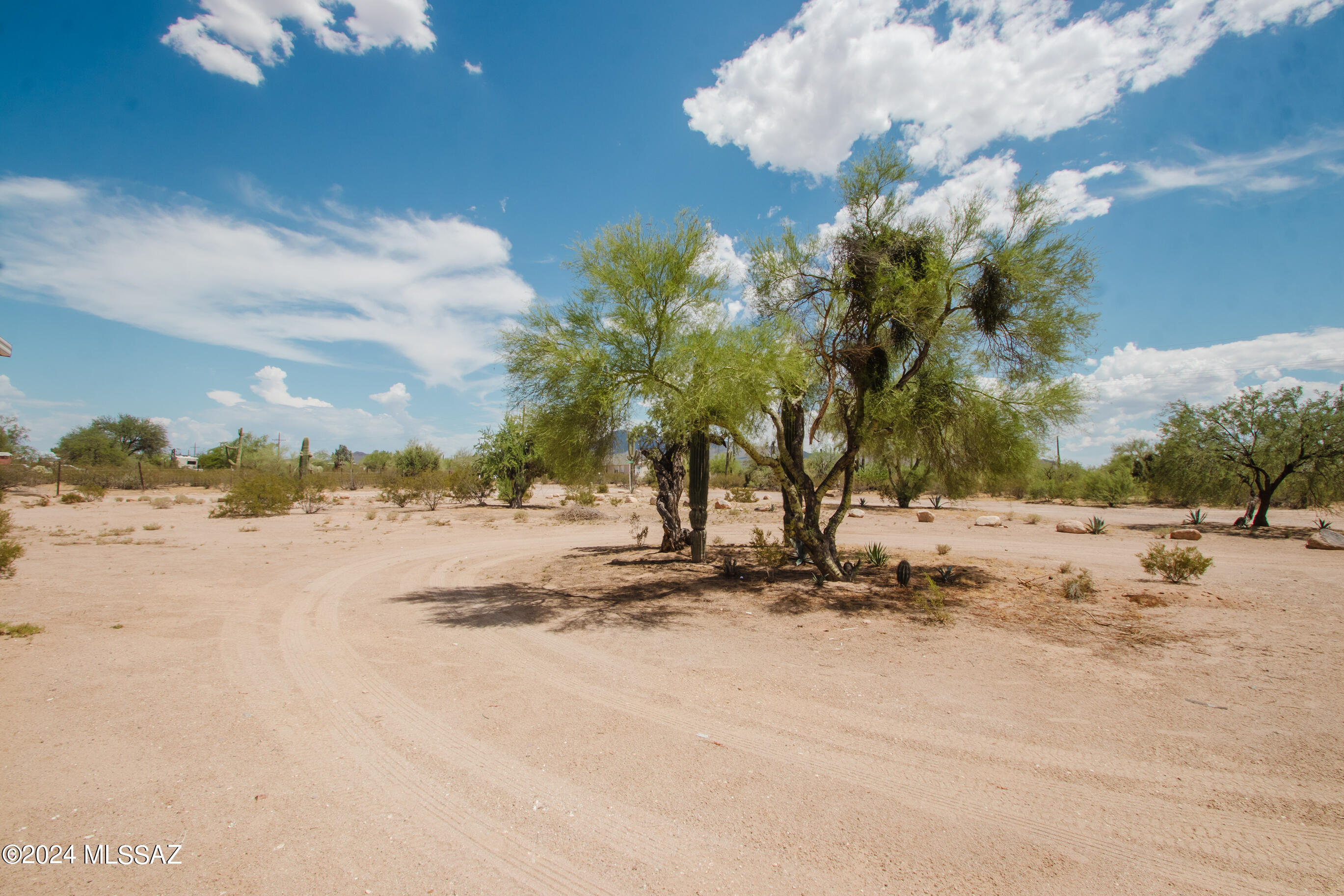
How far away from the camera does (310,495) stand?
2964cm

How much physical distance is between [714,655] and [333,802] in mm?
4708

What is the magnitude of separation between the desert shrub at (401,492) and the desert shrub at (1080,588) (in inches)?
1283

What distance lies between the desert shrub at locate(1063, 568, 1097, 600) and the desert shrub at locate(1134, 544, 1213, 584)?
4.41 ft

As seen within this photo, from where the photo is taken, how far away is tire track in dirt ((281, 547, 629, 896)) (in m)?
3.22

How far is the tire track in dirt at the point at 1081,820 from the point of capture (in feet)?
11.0

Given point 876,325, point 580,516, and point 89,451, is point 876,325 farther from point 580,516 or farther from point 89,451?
point 89,451

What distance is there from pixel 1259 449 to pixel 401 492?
4033 centimetres

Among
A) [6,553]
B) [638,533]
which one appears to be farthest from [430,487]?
[6,553]

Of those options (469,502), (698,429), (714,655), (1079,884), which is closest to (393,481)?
(469,502)

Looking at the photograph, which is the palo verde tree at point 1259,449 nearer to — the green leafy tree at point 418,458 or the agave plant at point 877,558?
the agave plant at point 877,558

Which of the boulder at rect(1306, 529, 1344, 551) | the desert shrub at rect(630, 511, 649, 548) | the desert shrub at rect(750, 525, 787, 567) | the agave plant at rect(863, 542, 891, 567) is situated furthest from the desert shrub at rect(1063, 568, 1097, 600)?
the boulder at rect(1306, 529, 1344, 551)

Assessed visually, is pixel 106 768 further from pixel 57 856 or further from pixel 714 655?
pixel 714 655

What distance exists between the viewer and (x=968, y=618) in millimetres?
9367

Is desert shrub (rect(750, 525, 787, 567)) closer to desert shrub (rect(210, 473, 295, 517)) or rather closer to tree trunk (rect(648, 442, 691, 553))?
tree trunk (rect(648, 442, 691, 553))
